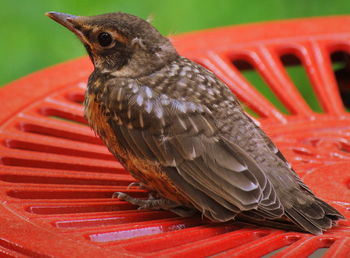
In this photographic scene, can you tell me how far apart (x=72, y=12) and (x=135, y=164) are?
9.69 ft

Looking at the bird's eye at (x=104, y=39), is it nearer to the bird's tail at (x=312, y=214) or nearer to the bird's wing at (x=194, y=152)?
the bird's wing at (x=194, y=152)

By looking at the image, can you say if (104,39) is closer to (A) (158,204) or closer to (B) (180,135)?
(B) (180,135)

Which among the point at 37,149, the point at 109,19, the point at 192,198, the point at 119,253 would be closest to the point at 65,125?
the point at 37,149

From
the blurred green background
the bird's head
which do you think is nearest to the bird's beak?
the bird's head

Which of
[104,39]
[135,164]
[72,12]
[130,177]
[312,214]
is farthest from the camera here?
[72,12]

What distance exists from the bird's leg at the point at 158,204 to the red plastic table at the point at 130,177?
0.08 ft

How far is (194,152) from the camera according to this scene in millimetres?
2939

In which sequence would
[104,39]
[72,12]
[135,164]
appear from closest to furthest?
[135,164] < [104,39] < [72,12]

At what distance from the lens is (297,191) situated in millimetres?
2945

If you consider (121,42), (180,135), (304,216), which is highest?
(121,42)

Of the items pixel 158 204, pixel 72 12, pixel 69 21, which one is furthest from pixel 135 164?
pixel 72 12

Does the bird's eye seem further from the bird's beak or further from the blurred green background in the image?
the blurred green background

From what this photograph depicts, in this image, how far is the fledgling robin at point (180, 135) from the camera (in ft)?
9.43

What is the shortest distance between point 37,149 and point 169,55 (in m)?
0.70
